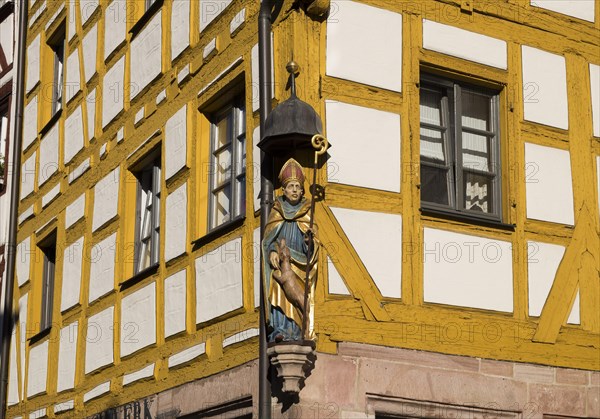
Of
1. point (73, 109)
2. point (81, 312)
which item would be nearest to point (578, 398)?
point (81, 312)

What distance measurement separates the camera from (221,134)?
502 inches

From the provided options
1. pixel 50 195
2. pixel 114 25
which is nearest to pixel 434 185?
pixel 114 25

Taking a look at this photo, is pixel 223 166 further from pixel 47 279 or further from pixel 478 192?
pixel 47 279

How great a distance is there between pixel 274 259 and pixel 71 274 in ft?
18.4

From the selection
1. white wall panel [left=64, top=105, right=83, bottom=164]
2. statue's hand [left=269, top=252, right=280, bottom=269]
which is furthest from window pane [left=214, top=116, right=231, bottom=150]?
white wall panel [left=64, top=105, right=83, bottom=164]

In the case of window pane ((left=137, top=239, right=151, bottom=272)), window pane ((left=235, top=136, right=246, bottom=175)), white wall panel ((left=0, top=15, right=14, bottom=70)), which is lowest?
window pane ((left=137, top=239, right=151, bottom=272))

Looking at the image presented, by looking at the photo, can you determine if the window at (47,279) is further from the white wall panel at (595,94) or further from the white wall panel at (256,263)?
the white wall panel at (595,94)

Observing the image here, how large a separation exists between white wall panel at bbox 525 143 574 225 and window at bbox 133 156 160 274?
3673 mm

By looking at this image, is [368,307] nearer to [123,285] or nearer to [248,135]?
[248,135]

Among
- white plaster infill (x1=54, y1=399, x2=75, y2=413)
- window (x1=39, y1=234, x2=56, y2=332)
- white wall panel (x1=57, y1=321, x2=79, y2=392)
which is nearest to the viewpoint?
white plaster infill (x1=54, y1=399, x2=75, y2=413)

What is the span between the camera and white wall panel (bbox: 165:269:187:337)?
41.3ft

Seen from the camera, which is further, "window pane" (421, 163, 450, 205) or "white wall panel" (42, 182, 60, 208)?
"white wall panel" (42, 182, 60, 208)

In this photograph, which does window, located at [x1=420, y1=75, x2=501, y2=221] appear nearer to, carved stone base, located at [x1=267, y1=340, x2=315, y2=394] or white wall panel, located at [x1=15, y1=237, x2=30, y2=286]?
carved stone base, located at [x1=267, y1=340, x2=315, y2=394]

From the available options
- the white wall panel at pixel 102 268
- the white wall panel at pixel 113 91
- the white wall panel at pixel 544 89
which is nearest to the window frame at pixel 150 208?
the white wall panel at pixel 102 268
